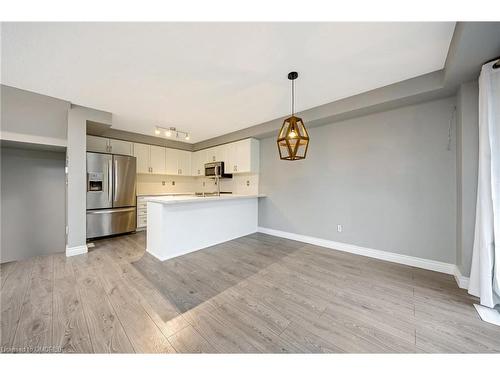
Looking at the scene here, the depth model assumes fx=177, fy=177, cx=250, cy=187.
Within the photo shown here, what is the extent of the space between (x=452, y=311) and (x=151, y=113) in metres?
4.87

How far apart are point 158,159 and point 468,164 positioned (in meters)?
5.99

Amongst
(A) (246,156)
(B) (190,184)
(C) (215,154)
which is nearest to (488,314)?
(A) (246,156)

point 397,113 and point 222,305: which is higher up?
point 397,113

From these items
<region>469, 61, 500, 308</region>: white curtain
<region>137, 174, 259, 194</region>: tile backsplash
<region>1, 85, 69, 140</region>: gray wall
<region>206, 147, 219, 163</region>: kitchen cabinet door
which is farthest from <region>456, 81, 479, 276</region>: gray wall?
<region>1, 85, 69, 140</region>: gray wall

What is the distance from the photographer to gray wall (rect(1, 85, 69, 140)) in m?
2.62

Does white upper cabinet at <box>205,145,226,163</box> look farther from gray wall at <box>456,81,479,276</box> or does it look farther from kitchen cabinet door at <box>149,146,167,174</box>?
gray wall at <box>456,81,479,276</box>

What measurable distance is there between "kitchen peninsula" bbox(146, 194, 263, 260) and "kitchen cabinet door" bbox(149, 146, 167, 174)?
2213mm

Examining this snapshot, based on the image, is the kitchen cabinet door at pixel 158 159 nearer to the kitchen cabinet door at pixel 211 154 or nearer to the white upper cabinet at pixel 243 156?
the kitchen cabinet door at pixel 211 154

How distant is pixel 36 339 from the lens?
131 cm

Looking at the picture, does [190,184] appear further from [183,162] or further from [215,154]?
[215,154]

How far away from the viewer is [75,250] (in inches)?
117
